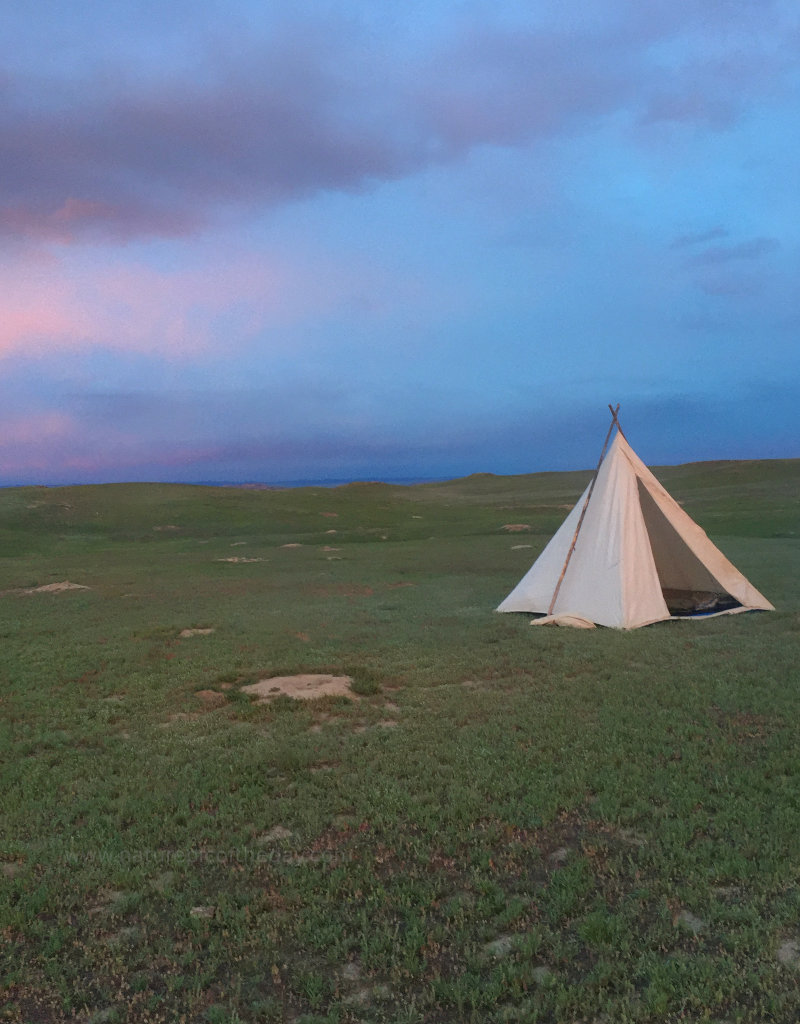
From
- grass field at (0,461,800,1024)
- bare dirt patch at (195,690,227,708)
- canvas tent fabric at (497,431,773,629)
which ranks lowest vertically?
bare dirt patch at (195,690,227,708)

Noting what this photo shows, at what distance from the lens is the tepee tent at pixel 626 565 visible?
18.0 m

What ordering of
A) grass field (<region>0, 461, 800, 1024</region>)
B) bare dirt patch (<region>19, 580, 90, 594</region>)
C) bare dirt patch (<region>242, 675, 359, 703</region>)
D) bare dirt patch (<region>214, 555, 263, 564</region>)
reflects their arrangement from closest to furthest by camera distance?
grass field (<region>0, 461, 800, 1024</region>) → bare dirt patch (<region>242, 675, 359, 703</region>) → bare dirt patch (<region>19, 580, 90, 594</region>) → bare dirt patch (<region>214, 555, 263, 564</region>)

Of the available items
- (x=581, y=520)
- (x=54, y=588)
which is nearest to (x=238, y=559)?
(x=54, y=588)

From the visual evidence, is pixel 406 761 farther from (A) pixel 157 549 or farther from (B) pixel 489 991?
(A) pixel 157 549

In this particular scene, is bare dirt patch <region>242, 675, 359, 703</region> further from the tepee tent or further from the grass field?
the tepee tent

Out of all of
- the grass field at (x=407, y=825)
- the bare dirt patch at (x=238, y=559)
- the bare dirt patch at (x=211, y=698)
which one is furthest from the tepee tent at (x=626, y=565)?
the bare dirt patch at (x=238, y=559)

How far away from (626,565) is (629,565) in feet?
0.35

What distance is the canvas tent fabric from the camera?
1805 cm

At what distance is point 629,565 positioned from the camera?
18234 millimetres

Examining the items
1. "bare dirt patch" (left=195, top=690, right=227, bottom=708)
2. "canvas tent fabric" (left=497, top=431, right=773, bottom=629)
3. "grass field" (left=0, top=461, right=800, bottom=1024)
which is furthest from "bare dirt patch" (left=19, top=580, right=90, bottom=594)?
"canvas tent fabric" (left=497, top=431, right=773, bottom=629)

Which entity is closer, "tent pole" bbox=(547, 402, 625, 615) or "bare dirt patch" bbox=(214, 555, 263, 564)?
"tent pole" bbox=(547, 402, 625, 615)

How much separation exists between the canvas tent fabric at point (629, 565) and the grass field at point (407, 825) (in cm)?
117

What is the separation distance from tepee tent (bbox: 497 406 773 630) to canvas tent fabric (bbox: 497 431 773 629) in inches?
1.0

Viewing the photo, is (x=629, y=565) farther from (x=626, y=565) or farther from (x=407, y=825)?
(x=407, y=825)
